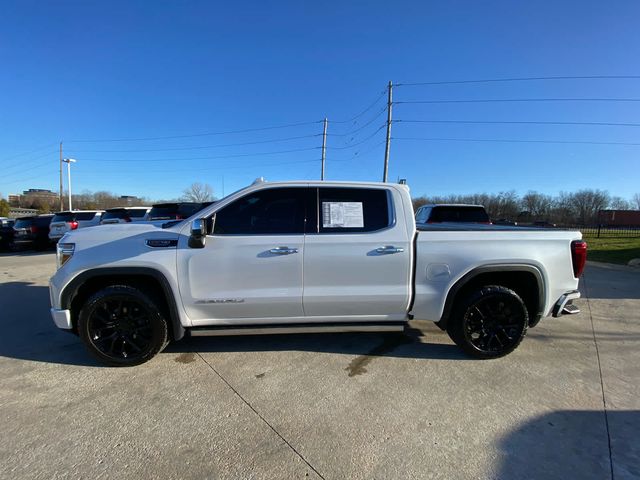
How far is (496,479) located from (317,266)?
85.3 inches

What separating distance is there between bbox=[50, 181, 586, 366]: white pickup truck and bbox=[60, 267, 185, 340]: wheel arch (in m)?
0.01

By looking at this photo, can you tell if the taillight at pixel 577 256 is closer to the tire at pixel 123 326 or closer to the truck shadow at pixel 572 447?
the truck shadow at pixel 572 447

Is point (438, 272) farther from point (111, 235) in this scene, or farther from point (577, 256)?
point (111, 235)

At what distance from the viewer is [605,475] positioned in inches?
88.5

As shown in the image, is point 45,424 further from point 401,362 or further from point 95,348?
point 401,362

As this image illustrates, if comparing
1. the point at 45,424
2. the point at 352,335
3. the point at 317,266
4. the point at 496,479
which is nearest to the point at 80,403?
the point at 45,424

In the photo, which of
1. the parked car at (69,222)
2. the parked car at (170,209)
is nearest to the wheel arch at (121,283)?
the parked car at (170,209)

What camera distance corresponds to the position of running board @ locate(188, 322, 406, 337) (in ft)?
12.0

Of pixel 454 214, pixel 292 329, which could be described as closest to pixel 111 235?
pixel 292 329

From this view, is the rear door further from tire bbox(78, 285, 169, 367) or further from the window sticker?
tire bbox(78, 285, 169, 367)

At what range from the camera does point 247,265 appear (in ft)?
11.6

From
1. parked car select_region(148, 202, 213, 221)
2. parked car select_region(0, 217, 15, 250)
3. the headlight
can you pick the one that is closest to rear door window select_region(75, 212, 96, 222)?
parked car select_region(0, 217, 15, 250)

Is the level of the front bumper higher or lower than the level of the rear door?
lower

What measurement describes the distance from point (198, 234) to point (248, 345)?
1.58 m
